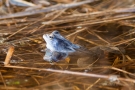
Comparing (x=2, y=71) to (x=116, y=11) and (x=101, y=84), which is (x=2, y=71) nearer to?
(x=101, y=84)

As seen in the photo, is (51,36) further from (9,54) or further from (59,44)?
(9,54)

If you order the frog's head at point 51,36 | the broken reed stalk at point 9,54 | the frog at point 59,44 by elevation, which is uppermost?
the frog's head at point 51,36

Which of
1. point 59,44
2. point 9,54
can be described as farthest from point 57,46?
point 9,54

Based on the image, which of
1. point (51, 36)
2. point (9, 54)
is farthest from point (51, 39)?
point (9, 54)

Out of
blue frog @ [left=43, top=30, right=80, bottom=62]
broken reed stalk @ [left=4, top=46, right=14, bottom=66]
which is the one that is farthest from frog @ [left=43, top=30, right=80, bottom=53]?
broken reed stalk @ [left=4, top=46, right=14, bottom=66]

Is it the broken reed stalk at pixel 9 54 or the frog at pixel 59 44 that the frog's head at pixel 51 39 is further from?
the broken reed stalk at pixel 9 54

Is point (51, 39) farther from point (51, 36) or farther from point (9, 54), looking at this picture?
point (9, 54)

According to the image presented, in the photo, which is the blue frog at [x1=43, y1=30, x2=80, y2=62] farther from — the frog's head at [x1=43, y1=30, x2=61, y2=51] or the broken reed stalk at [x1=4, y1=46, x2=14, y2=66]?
the broken reed stalk at [x1=4, y1=46, x2=14, y2=66]

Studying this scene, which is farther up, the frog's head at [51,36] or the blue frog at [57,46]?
the frog's head at [51,36]

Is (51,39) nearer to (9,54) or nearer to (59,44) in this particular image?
(59,44)

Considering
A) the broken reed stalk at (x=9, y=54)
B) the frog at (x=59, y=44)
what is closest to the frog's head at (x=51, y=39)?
the frog at (x=59, y=44)

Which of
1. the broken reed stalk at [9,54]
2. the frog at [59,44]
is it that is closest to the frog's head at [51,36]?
the frog at [59,44]
